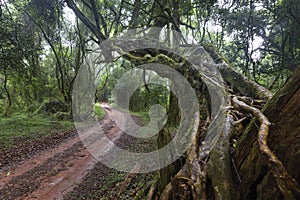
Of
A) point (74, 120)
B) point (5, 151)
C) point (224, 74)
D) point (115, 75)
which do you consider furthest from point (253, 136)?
point (115, 75)

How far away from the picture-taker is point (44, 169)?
686 cm

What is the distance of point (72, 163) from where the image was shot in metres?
7.41

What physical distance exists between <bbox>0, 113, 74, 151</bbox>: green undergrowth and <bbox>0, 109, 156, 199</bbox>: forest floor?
0.78 m

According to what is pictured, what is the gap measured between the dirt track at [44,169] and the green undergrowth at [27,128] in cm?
88

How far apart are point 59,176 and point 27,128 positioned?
6849 millimetres

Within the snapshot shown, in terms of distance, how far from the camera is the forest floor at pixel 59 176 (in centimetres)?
527

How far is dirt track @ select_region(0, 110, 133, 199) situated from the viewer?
5.46m

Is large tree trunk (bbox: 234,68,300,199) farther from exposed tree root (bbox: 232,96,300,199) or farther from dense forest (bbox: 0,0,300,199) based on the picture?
exposed tree root (bbox: 232,96,300,199)

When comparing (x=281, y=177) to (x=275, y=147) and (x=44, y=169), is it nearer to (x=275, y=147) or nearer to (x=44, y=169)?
(x=275, y=147)

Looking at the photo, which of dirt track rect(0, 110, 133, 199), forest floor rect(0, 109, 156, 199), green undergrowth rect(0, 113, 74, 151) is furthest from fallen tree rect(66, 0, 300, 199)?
green undergrowth rect(0, 113, 74, 151)

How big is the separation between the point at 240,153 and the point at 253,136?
0.26 m

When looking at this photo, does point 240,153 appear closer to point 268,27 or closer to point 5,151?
point 5,151

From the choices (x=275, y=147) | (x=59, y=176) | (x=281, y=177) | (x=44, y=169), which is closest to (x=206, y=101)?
(x=275, y=147)

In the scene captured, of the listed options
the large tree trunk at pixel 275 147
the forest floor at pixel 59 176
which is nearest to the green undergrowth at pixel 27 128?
the forest floor at pixel 59 176
